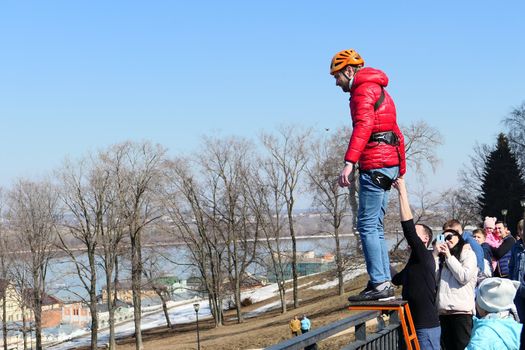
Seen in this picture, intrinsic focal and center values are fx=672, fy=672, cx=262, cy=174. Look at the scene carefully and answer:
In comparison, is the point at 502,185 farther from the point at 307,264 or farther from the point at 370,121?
the point at 370,121

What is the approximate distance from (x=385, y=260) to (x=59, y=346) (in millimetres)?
53084

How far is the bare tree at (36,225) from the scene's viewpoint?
42.9 metres

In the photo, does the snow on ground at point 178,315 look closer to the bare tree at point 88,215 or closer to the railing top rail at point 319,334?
the bare tree at point 88,215

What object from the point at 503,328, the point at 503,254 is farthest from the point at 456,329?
the point at 503,254

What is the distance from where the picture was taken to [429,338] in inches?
212

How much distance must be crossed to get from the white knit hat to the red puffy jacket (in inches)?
45.5

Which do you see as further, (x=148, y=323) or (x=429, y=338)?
(x=148, y=323)

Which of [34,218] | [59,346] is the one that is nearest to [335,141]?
[34,218]

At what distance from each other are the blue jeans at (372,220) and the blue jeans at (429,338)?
55cm

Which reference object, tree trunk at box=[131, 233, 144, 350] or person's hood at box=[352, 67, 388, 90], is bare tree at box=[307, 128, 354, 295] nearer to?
tree trunk at box=[131, 233, 144, 350]

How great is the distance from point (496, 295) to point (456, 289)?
1.38 meters

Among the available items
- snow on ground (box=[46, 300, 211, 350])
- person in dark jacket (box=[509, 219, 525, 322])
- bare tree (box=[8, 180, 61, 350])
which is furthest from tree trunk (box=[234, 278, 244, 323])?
person in dark jacket (box=[509, 219, 525, 322])

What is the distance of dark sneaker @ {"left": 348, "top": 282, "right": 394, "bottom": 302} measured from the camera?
17.0 ft

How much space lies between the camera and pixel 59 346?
53.8 metres
